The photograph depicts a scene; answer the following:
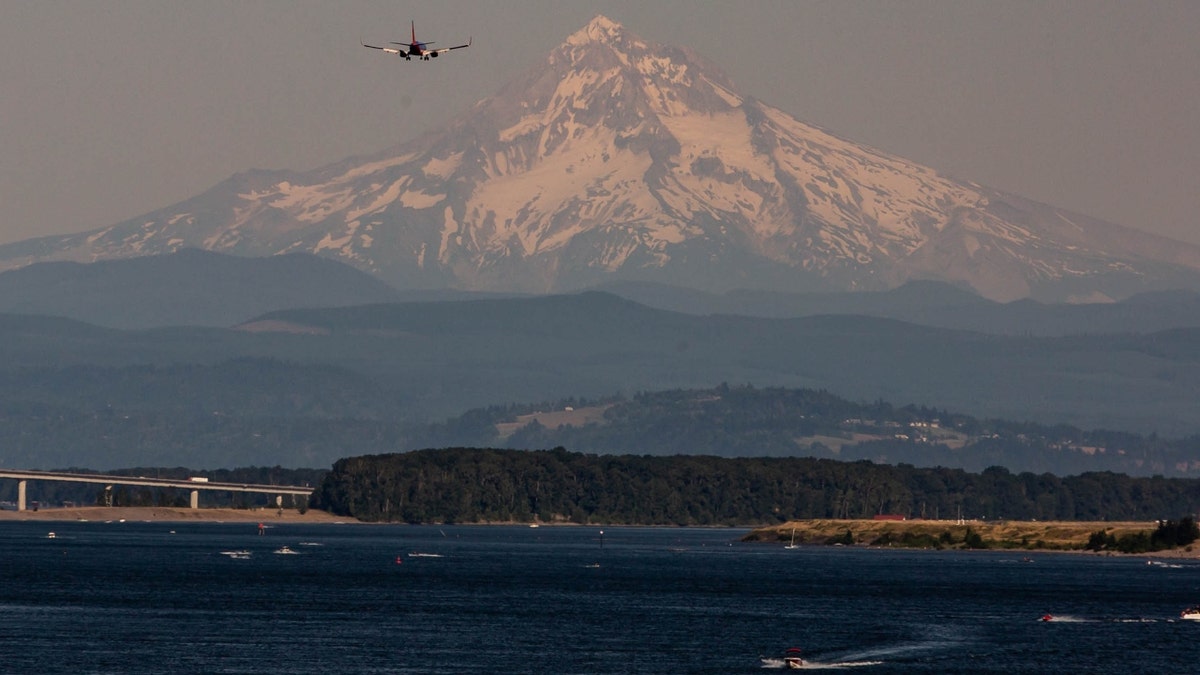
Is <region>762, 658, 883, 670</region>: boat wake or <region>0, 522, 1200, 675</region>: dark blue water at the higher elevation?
<region>0, 522, 1200, 675</region>: dark blue water

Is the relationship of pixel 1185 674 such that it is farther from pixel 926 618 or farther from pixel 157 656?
pixel 157 656

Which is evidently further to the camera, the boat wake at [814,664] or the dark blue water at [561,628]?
the dark blue water at [561,628]

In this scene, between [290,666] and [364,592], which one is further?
[364,592]

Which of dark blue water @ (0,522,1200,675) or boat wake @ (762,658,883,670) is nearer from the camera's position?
boat wake @ (762,658,883,670)

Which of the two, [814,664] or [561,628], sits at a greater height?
[561,628]

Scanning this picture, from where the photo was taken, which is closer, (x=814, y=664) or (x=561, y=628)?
(x=814, y=664)

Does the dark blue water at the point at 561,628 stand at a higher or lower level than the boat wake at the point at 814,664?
higher

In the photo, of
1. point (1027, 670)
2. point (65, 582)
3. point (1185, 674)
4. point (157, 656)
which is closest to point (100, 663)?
point (157, 656)

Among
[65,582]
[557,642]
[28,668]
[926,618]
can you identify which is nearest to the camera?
[28,668]

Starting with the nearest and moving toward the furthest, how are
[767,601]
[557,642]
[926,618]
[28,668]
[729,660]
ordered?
[28,668]
[729,660]
[557,642]
[926,618]
[767,601]
